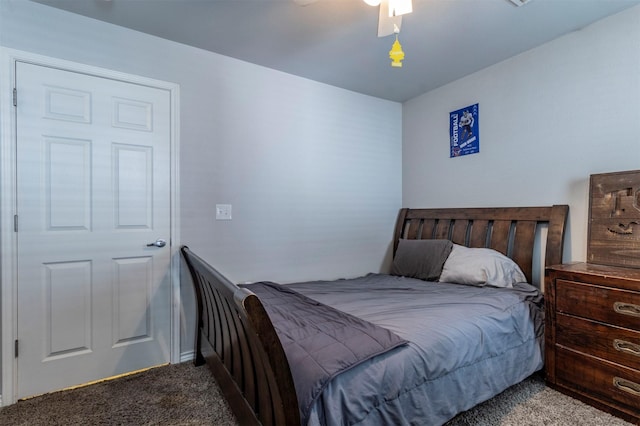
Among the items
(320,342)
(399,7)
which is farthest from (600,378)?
(399,7)

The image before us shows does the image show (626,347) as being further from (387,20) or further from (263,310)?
(387,20)

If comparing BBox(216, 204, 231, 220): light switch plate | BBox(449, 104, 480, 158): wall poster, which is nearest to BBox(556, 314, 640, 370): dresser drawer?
BBox(449, 104, 480, 158): wall poster

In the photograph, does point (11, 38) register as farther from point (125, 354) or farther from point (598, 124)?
point (598, 124)

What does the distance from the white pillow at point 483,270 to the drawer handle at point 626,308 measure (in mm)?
635

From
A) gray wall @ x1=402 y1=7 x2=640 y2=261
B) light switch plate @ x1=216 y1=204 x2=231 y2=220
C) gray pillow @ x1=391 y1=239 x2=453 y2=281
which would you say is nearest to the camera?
gray wall @ x1=402 y1=7 x2=640 y2=261

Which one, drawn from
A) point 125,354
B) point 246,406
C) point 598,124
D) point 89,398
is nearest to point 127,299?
point 125,354

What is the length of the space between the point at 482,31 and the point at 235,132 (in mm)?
1984

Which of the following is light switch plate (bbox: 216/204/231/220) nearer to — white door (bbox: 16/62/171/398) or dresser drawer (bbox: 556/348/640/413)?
white door (bbox: 16/62/171/398)

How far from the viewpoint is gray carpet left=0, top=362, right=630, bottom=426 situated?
162 cm

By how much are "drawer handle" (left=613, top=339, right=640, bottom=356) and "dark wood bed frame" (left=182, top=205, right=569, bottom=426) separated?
646 mm

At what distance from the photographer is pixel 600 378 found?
167cm

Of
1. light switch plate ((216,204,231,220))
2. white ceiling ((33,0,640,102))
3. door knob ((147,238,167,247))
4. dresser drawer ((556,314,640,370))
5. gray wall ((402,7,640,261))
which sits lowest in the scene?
dresser drawer ((556,314,640,370))

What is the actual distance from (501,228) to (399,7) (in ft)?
6.34

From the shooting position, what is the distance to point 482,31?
2.12 m
